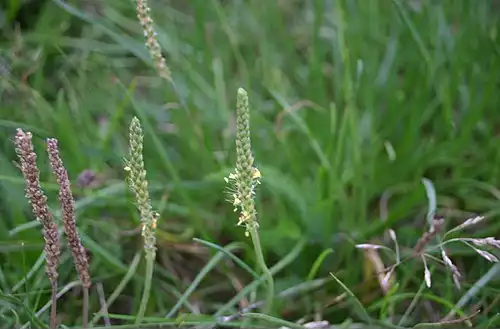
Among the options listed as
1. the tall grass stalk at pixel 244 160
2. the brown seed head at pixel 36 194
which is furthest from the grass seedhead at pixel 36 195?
the tall grass stalk at pixel 244 160

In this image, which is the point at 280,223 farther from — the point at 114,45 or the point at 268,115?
the point at 114,45

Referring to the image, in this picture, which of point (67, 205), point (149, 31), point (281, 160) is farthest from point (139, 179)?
point (281, 160)

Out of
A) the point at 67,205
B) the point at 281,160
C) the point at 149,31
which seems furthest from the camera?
the point at 281,160

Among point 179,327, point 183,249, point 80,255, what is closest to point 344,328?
point 179,327

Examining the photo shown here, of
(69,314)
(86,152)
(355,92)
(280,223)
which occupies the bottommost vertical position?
(69,314)

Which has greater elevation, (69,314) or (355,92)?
(355,92)

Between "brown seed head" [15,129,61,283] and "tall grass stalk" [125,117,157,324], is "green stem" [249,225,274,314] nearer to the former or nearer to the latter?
"tall grass stalk" [125,117,157,324]

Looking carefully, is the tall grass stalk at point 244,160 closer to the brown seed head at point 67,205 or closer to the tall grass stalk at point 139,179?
the tall grass stalk at point 139,179

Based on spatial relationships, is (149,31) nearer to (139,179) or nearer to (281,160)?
(139,179)
